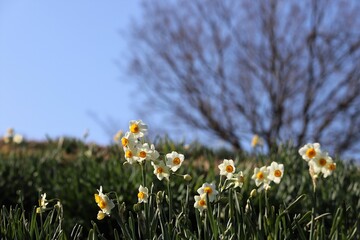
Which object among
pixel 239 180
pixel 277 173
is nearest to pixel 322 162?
pixel 277 173

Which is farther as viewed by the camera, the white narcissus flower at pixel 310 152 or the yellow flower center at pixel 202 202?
the yellow flower center at pixel 202 202

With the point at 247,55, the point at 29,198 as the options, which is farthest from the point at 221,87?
Result: the point at 29,198

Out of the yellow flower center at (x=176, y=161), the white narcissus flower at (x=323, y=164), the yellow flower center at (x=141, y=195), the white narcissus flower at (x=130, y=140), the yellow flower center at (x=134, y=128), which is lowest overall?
the yellow flower center at (x=141, y=195)

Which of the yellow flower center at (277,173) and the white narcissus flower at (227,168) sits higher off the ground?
the white narcissus flower at (227,168)

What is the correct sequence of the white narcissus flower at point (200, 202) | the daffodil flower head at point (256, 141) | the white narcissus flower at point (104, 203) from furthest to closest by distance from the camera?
the daffodil flower head at point (256, 141), the white narcissus flower at point (200, 202), the white narcissus flower at point (104, 203)

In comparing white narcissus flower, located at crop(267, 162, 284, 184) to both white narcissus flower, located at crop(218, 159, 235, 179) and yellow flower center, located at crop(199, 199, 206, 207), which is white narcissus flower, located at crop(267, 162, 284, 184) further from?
yellow flower center, located at crop(199, 199, 206, 207)

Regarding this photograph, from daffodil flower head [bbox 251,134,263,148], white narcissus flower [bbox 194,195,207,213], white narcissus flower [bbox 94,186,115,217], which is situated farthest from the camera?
daffodil flower head [bbox 251,134,263,148]

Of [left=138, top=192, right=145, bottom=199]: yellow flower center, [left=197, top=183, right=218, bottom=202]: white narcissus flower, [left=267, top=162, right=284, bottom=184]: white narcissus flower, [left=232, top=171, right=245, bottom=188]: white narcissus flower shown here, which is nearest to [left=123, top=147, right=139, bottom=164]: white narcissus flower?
[left=138, top=192, right=145, bottom=199]: yellow flower center

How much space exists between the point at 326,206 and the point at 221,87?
1130cm

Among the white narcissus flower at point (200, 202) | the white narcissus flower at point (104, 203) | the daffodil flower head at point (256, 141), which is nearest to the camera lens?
the white narcissus flower at point (104, 203)

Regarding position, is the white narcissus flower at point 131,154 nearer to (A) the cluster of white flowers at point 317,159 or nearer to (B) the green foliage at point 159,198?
(B) the green foliage at point 159,198

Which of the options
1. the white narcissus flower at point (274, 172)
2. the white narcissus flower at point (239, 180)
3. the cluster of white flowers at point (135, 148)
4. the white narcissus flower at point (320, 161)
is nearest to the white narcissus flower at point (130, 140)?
the cluster of white flowers at point (135, 148)

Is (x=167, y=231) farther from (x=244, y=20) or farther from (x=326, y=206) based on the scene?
(x=244, y=20)

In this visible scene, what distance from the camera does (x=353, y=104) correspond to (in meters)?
14.2
